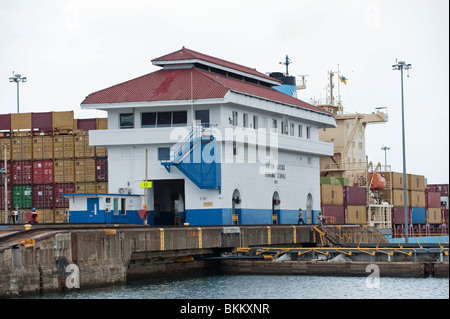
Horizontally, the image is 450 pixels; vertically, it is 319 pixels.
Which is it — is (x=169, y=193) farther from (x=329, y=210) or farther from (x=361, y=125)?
(x=361, y=125)

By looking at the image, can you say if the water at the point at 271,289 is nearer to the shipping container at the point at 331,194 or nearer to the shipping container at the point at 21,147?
the shipping container at the point at 21,147

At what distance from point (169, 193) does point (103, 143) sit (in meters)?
5.37

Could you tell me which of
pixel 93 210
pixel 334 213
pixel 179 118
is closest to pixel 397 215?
pixel 334 213

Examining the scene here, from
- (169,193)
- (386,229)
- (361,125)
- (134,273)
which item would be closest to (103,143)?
(169,193)

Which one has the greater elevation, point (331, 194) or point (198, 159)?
point (198, 159)

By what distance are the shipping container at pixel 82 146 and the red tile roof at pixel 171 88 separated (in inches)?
381

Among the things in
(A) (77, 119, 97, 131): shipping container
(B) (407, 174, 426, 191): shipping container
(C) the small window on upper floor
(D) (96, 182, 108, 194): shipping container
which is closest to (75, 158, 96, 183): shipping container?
(D) (96, 182, 108, 194): shipping container

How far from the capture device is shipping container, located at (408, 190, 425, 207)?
85.2 meters

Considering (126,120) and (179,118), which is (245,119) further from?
(126,120)

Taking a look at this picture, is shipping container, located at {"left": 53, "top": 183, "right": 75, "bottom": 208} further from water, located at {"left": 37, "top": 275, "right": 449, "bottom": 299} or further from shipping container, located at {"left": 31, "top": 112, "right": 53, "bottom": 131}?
water, located at {"left": 37, "top": 275, "right": 449, "bottom": 299}

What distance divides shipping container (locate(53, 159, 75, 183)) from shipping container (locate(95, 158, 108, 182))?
1.77m

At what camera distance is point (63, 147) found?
6494 centimetres

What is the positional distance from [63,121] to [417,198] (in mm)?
35791
